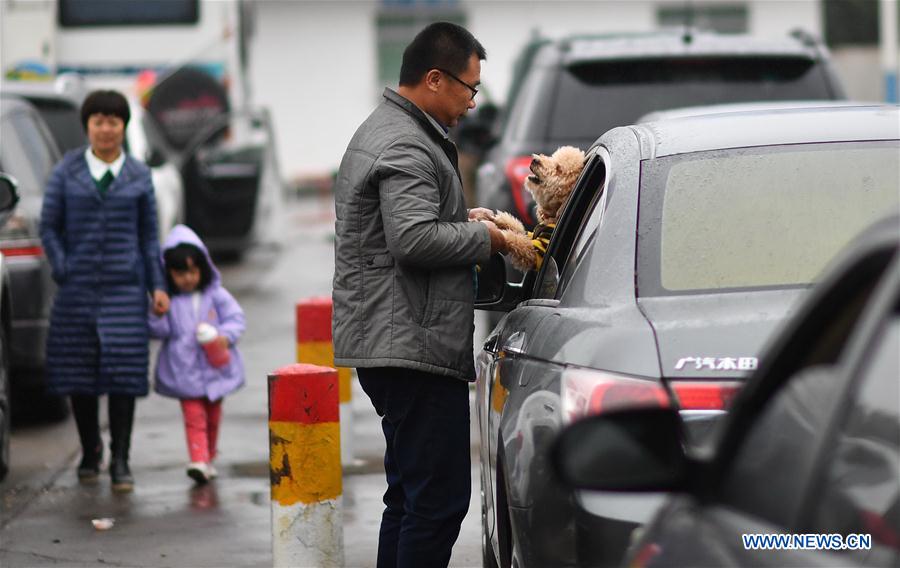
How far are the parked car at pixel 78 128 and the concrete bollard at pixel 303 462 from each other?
515cm

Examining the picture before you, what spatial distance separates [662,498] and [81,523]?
4.08 metres

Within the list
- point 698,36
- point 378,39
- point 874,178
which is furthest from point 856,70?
point 874,178

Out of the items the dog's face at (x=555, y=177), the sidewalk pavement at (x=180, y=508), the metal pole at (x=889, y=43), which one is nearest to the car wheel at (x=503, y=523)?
the dog's face at (x=555, y=177)

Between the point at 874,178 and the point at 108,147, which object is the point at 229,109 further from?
the point at 874,178

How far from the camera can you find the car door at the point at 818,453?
2.04 metres

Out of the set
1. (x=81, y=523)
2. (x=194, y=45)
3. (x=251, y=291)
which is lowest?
(x=251, y=291)

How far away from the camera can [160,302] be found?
761 cm

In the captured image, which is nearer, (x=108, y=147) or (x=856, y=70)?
(x=108, y=147)

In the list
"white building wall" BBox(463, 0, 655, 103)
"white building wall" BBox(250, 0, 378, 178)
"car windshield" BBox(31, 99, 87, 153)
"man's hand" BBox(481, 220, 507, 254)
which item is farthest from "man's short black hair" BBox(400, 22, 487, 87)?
"white building wall" BBox(250, 0, 378, 178)

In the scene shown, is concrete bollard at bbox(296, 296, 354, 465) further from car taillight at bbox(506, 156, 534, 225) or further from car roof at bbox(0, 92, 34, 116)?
car roof at bbox(0, 92, 34, 116)

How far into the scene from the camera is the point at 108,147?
7.65 meters

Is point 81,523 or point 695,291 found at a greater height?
point 695,291

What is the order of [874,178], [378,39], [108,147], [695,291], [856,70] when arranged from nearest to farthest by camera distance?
[695,291]
[874,178]
[108,147]
[856,70]
[378,39]

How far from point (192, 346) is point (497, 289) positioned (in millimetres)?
2909
